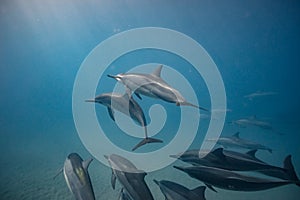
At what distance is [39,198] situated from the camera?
6.07m

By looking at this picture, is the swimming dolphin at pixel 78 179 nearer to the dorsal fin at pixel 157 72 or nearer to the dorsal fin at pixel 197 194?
the dorsal fin at pixel 197 194

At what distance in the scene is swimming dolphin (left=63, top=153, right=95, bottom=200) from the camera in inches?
113

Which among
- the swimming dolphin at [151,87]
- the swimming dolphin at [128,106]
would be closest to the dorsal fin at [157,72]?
the swimming dolphin at [151,87]

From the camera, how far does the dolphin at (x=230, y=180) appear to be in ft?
8.86

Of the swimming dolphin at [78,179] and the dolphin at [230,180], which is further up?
the swimming dolphin at [78,179]

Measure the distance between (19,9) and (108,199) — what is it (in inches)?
803

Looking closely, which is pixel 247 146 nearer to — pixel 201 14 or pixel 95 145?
pixel 95 145

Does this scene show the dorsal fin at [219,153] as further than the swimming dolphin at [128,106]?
No

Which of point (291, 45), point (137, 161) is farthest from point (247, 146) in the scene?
point (291, 45)

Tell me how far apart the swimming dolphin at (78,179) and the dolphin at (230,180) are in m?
1.22

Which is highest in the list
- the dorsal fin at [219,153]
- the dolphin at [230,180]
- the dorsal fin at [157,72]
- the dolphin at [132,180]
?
the dorsal fin at [157,72]

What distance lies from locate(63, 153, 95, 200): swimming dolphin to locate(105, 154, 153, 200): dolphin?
0.39m

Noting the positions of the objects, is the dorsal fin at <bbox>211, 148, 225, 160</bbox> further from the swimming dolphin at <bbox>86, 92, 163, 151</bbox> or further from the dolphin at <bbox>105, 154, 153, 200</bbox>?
the swimming dolphin at <bbox>86, 92, 163, 151</bbox>

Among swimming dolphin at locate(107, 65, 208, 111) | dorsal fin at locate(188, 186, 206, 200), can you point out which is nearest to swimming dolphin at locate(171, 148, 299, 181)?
dorsal fin at locate(188, 186, 206, 200)
